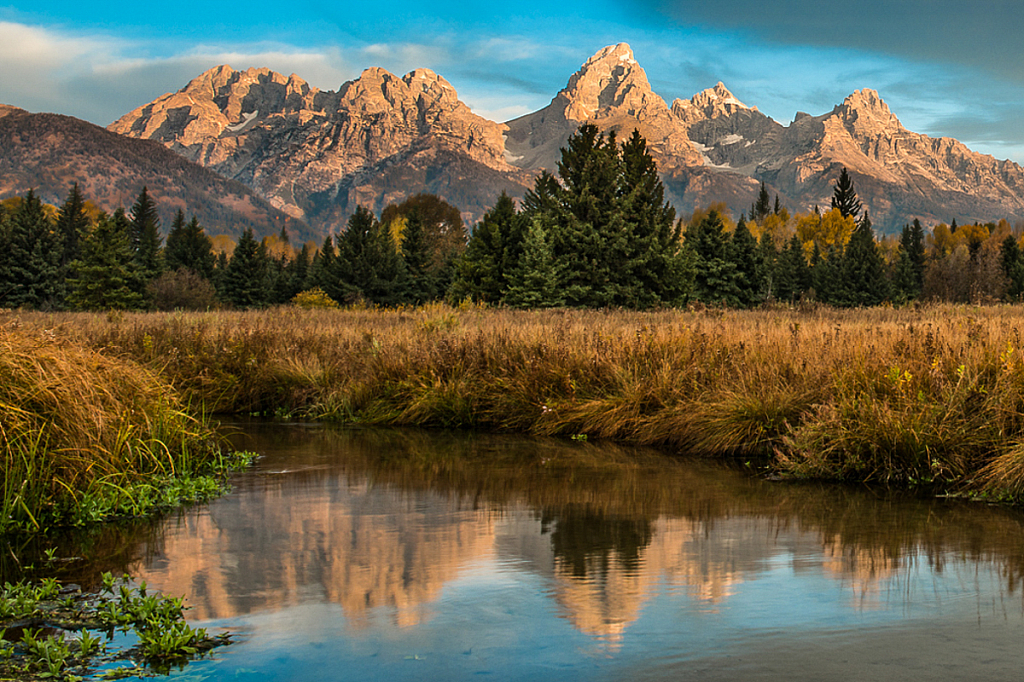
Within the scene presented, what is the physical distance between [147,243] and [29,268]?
21895 mm

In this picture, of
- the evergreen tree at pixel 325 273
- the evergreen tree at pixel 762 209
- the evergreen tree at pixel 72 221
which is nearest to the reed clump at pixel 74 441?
the evergreen tree at pixel 325 273

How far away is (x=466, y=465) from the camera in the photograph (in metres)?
9.98

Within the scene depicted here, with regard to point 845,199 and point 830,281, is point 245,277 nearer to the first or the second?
point 830,281

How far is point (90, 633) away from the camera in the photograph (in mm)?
4566

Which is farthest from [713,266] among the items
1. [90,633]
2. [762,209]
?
[762,209]

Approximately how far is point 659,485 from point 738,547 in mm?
2336

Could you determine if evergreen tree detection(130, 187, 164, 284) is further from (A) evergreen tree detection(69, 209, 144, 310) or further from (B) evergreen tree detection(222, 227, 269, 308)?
(B) evergreen tree detection(222, 227, 269, 308)

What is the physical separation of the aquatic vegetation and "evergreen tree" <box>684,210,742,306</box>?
45.3m

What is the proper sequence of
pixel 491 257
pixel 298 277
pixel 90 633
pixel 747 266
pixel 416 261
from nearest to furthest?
pixel 90 633, pixel 747 266, pixel 491 257, pixel 416 261, pixel 298 277

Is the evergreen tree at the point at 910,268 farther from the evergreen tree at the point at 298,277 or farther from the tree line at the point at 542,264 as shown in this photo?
the evergreen tree at the point at 298,277

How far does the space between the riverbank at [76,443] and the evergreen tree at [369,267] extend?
64.2 metres

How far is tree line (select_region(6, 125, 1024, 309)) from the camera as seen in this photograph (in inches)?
1673

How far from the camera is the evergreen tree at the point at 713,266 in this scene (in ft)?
160

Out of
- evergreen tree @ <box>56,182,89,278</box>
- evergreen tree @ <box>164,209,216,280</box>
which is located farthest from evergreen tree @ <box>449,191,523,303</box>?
evergreen tree @ <box>56,182,89,278</box>
